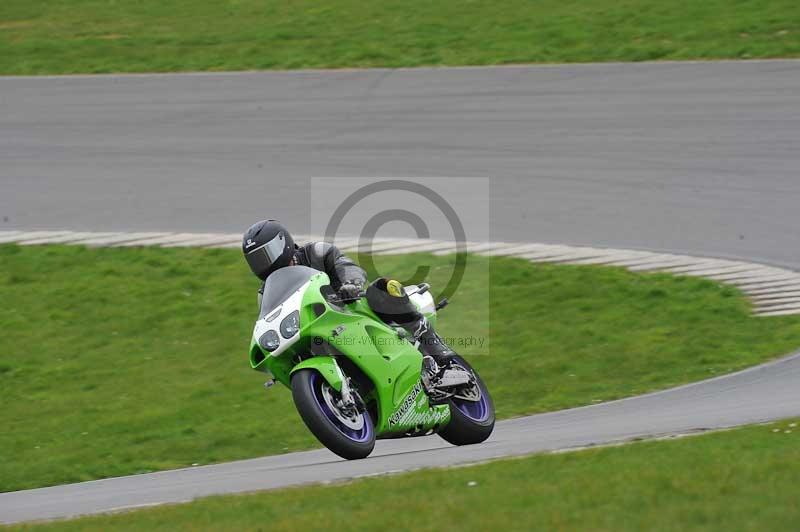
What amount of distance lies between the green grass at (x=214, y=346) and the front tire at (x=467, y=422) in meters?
1.61

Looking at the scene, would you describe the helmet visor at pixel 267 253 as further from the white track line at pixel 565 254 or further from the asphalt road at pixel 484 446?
the white track line at pixel 565 254

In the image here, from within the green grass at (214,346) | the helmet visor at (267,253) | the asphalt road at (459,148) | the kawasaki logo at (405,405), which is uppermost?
the helmet visor at (267,253)

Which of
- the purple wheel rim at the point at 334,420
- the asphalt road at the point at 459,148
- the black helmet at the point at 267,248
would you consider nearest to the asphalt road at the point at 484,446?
the purple wheel rim at the point at 334,420

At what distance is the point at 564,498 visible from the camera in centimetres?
598

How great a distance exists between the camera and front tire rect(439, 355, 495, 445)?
862 centimetres

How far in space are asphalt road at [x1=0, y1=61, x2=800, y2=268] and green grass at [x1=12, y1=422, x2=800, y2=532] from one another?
702 centimetres

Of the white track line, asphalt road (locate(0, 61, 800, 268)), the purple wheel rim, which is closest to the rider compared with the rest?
the purple wheel rim

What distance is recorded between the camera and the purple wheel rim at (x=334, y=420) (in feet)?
24.5

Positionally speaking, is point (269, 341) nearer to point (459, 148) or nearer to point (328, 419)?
point (328, 419)

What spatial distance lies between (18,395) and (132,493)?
421 centimetres

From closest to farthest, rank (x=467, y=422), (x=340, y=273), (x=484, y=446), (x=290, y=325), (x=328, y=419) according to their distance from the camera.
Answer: (x=328, y=419)
(x=290, y=325)
(x=340, y=273)
(x=484, y=446)
(x=467, y=422)

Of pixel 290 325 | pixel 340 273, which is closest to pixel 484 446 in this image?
pixel 340 273

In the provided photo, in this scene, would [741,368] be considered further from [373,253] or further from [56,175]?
[56,175]

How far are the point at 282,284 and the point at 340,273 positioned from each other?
517 mm
